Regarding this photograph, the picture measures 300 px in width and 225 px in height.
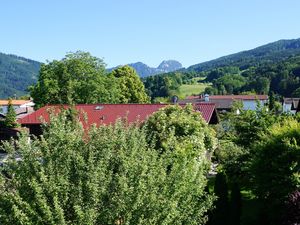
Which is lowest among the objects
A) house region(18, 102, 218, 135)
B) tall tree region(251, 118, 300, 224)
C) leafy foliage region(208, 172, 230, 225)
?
leafy foliage region(208, 172, 230, 225)

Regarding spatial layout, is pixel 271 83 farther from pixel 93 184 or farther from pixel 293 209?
pixel 93 184

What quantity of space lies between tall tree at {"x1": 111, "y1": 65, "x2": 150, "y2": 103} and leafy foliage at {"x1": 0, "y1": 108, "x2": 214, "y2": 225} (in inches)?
1764

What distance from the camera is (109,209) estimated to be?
8.44m

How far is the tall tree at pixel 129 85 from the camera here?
55.5m

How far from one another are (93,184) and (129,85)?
1938 inches

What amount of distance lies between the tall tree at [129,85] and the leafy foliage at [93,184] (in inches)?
1764

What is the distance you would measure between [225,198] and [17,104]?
9048 centimetres

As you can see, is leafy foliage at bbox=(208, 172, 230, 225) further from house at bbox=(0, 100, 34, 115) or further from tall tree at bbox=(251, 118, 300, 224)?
house at bbox=(0, 100, 34, 115)

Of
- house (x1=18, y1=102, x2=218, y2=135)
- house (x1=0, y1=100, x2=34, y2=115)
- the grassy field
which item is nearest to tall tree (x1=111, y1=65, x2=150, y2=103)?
house (x1=18, y1=102, x2=218, y2=135)

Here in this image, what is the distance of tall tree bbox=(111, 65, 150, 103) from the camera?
55500 millimetres

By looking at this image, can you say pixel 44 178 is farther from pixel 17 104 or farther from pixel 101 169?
pixel 17 104

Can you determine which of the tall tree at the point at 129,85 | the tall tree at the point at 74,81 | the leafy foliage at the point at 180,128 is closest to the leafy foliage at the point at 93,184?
the leafy foliage at the point at 180,128

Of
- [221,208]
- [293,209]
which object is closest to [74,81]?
[221,208]

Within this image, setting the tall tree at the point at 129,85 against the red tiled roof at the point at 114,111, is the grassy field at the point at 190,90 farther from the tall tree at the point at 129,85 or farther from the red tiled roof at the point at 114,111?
the red tiled roof at the point at 114,111
